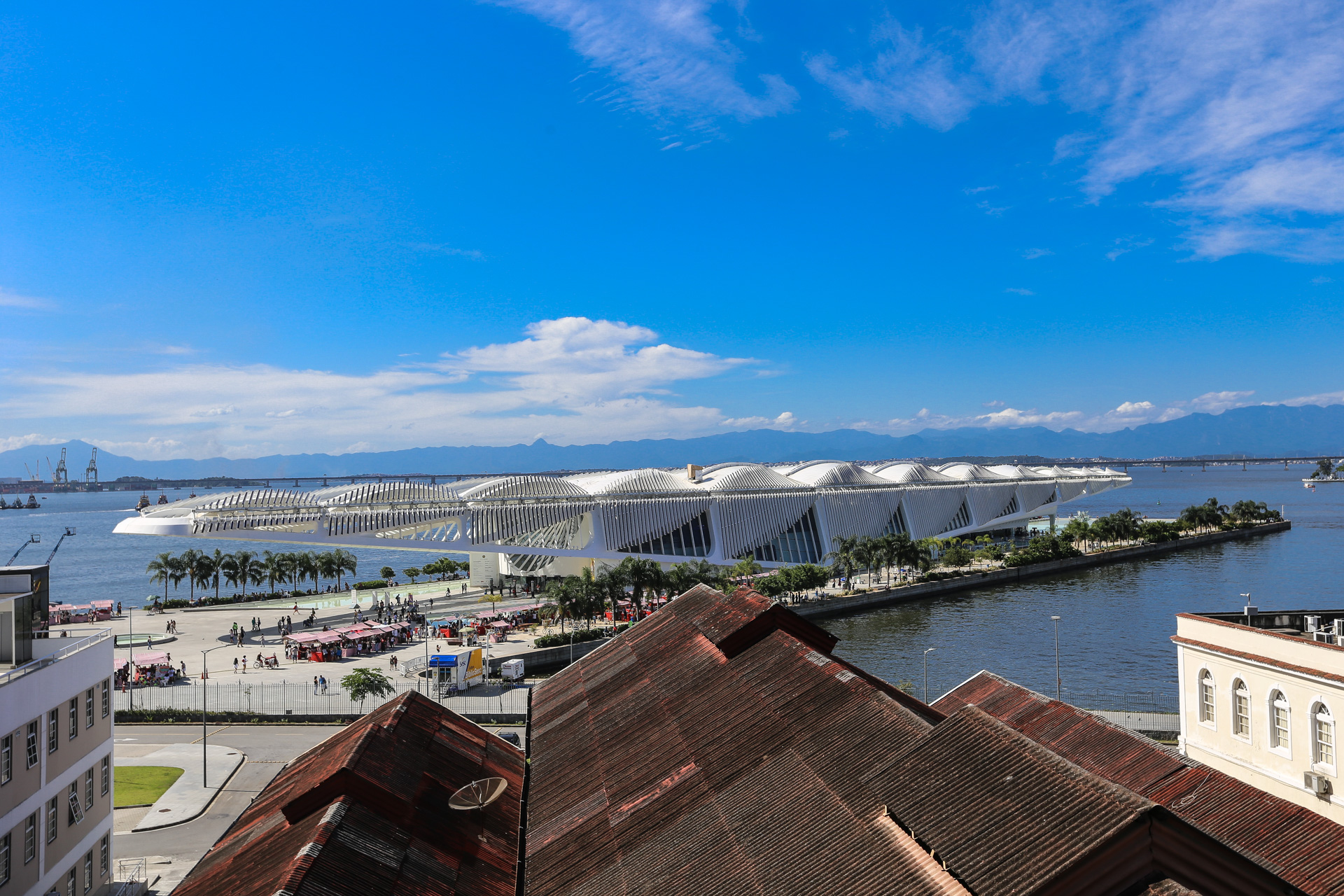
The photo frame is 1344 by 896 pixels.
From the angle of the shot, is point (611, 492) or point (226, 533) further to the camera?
point (611, 492)

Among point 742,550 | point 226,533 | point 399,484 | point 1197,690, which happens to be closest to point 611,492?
point 742,550

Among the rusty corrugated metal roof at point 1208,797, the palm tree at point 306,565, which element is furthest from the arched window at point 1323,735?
the palm tree at point 306,565

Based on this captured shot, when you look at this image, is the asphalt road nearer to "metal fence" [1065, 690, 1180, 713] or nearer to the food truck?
the food truck

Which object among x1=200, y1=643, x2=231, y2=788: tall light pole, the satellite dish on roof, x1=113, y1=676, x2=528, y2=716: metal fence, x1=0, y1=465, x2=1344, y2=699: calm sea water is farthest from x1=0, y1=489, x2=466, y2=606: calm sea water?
the satellite dish on roof

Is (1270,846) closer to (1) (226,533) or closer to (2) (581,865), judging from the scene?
(2) (581,865)

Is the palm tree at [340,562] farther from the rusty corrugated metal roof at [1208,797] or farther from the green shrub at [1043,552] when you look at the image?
the rusty corrugated metal roof at [1208,797]

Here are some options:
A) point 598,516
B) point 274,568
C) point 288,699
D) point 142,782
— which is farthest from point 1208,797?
point 274,568

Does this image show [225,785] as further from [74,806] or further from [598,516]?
[598,516]
